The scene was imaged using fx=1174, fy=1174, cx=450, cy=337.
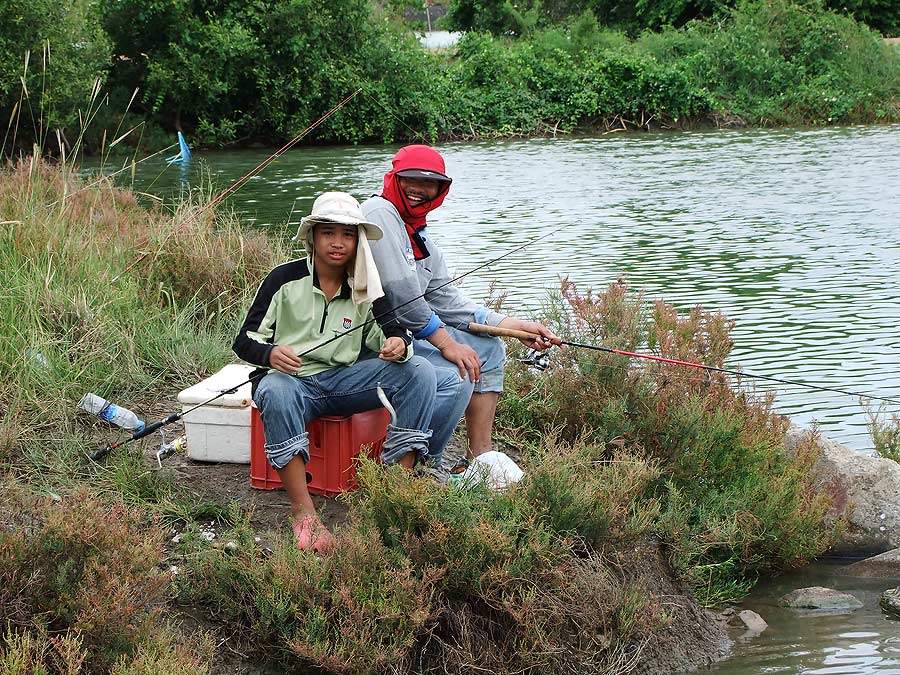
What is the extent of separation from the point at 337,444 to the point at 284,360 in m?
0.47

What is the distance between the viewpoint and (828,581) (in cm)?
516

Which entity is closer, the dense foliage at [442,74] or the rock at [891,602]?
the rock at [891,602]

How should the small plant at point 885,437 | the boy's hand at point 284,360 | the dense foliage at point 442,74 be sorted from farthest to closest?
the dense foliage at point 442,74, the small plant at point 885,437, the boy's hand at point 284,360

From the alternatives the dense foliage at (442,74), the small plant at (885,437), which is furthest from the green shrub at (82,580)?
the dense foliage at (442,74)

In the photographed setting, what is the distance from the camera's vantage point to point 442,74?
1141 inches

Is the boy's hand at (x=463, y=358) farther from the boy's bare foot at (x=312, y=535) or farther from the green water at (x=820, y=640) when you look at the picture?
the green water at (x=820, y=640)

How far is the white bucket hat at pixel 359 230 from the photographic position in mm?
4336

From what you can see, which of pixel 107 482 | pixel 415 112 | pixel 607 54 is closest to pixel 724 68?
pixel 607 54

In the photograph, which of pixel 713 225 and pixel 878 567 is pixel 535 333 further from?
pixel 713 225

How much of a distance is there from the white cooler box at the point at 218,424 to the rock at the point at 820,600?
7.70 ft

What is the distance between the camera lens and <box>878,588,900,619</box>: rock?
4750 millimetres

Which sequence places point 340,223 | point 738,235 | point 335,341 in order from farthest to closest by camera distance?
1. point 738,235
2. point 335,341
3. point 340,223

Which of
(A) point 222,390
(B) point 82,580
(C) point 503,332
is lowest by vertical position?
(B) point 82,580

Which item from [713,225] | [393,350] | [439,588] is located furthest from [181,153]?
[439,588]
